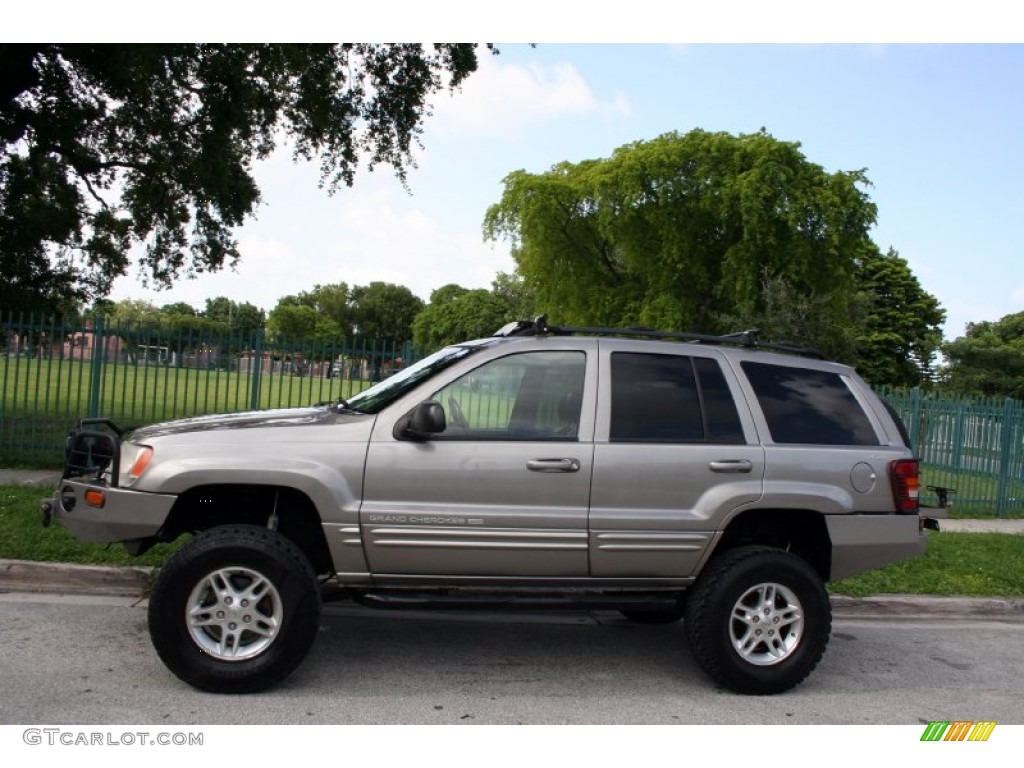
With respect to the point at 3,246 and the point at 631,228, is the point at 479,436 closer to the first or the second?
the point at 3,246

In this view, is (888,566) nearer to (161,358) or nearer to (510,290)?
(161,358)

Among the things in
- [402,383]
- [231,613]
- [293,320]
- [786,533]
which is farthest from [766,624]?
[293,320]

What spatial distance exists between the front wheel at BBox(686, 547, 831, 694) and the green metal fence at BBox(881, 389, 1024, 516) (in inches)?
384

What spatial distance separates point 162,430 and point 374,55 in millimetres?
11243

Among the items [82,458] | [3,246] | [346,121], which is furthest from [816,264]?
[82,458]

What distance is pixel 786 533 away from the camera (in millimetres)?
5277

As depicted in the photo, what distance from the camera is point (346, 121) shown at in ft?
48.9

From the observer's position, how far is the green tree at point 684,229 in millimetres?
36375

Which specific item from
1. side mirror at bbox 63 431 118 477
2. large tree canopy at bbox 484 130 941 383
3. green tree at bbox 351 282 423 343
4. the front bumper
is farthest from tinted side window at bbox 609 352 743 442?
green tree at bbox 351 282 423 343

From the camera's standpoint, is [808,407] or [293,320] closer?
[808,407]

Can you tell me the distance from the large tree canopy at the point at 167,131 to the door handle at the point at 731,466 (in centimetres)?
1019

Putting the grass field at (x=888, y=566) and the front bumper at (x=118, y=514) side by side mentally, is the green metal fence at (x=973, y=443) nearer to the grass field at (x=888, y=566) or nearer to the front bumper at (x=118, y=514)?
the grass field at (x=888, y=566)
